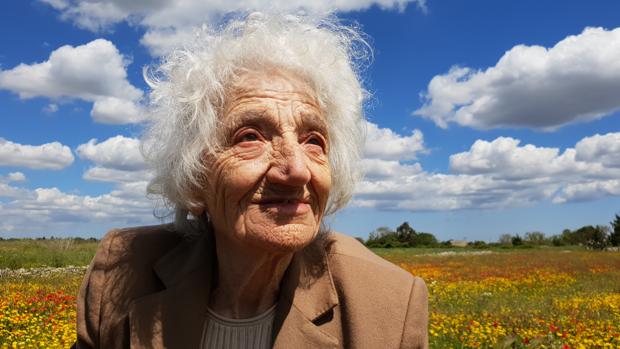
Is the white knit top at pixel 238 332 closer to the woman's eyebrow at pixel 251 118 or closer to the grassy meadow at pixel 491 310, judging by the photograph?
the woman's eyebrow at pixel 251 118

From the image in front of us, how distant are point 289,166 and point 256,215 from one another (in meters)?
0.18

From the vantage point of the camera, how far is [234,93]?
1.90 metres

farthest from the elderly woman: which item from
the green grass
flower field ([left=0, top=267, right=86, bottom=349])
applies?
the green grass

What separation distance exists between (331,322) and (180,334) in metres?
0.53

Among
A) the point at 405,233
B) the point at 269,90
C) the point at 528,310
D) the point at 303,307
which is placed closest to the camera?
the point at 269,90

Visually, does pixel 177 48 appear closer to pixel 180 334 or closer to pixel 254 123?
pixel 254 123

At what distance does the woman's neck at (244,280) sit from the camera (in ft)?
6.39

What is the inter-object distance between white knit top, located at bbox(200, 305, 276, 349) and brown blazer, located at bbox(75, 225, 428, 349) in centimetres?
6

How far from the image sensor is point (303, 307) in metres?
1.98

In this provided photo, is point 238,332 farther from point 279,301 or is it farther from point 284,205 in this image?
point 284,205

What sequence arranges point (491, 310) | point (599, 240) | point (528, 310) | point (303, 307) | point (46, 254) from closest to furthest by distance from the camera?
1. point (303, 307)
2. point (528, 310)
3. point (491, 310)
4. point (46, 254)
5. point (599, 240)

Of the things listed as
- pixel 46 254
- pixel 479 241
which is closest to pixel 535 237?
pixel 479 241

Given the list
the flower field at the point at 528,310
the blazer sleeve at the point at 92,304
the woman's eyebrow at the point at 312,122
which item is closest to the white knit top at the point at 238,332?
the blazer sleeve at the point at 92,304

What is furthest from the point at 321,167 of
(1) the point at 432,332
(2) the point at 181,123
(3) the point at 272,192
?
(1) the point at 432,332
